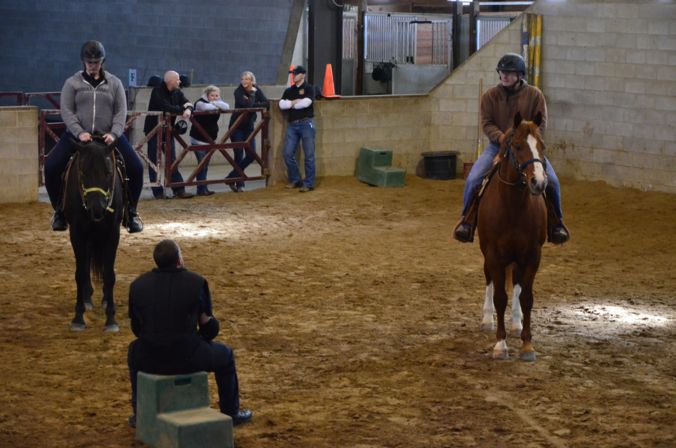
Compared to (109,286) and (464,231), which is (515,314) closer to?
(464,231)

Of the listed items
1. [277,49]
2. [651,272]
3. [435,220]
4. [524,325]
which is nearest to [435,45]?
[277,49]

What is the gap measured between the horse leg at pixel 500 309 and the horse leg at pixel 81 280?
3.42m

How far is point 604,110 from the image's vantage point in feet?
58.5

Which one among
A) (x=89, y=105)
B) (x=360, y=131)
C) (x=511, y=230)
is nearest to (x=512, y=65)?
(x=511, y=230)

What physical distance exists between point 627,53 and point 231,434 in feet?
40.9

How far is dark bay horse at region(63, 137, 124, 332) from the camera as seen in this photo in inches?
373

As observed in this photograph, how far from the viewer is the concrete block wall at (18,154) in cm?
1561

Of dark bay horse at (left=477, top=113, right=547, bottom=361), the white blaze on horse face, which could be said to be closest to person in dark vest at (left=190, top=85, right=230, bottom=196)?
dark bay horse at (left=477, top=113, right=547, bottom=361)

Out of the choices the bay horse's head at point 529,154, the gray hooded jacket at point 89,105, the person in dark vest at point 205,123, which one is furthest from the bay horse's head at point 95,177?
the person in dark vest at point 205,123

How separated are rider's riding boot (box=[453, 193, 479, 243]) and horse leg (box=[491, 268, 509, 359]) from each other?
0.79 meters

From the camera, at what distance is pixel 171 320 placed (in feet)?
21.9

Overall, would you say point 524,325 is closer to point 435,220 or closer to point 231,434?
point 231,434

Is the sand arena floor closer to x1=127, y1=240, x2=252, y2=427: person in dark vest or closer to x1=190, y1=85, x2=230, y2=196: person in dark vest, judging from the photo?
x1=127, y1=240, x2=252, y2=427: person in dark vest

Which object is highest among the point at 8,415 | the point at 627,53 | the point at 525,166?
the point at 627,53
